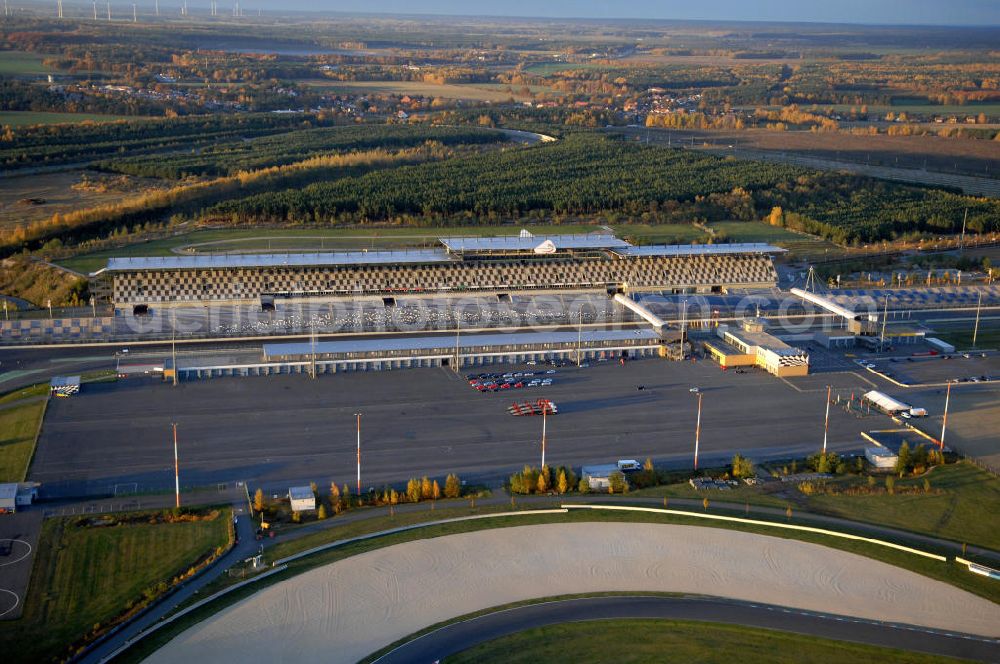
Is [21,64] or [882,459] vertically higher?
[21,64]

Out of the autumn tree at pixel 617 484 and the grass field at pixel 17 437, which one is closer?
the autumn tree at pixel 617 484

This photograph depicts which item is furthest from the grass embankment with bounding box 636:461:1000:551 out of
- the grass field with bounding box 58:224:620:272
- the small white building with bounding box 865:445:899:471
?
the grass field with bounding box 58:224:620:272

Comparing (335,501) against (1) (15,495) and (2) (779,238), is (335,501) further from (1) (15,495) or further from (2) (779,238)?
(2) (779,238)

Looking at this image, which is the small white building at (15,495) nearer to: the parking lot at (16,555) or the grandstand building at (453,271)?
the parking lot at (16,555)

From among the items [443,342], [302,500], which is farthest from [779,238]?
[302,500]

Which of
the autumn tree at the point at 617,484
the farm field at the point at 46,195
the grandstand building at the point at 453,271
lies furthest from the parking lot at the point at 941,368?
the farm field at the point at 46,195

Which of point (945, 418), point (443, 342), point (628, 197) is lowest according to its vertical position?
point (945, 418)

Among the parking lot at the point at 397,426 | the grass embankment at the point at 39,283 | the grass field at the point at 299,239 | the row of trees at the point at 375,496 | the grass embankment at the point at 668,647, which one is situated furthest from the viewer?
the grass field at the point at 299,239
